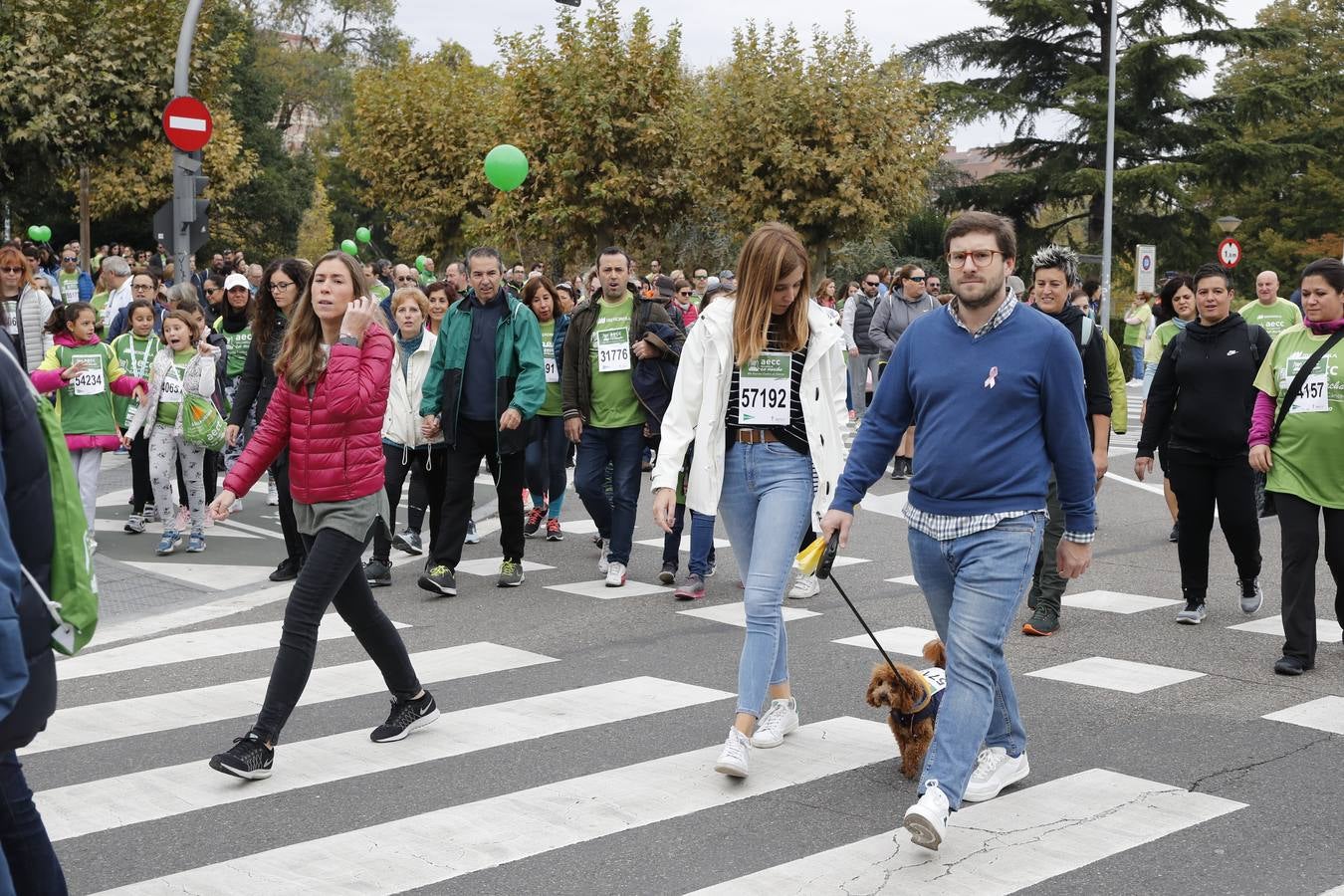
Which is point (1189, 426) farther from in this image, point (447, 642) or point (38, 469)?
point (38, 469)

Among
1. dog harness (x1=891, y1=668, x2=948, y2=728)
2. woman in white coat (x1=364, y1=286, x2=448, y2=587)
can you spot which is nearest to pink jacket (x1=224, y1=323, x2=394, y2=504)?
dog harness (x1=891, y1=668, x2=948, y2=728)

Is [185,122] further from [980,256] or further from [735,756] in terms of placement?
[980,256]

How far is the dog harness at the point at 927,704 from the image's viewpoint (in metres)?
5.27

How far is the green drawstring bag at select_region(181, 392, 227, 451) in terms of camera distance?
33.7 ft

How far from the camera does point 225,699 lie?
6.66m

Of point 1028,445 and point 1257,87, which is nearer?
point 1028,445

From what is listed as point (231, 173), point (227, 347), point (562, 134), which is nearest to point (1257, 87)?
point (562, 134)

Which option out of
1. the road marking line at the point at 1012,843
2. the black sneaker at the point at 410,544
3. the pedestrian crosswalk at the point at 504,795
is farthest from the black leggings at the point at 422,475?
the road marking line at the point at 1012,843

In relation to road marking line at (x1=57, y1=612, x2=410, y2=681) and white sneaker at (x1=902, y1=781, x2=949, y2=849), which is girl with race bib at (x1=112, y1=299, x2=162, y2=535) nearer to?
road marking line at (x1=57, y1=612, x2=410, y2=681)

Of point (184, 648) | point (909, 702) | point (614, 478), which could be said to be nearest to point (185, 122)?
point (614, 478)

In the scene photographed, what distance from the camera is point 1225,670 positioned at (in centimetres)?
728

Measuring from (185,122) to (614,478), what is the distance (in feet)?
24.3

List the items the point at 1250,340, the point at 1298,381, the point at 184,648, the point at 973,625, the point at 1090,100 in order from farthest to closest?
the point at 1090,100, the point at 1250,340, the point at 184,648, the point at 1298,381, the point at 973,625

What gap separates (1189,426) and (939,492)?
4178mm
